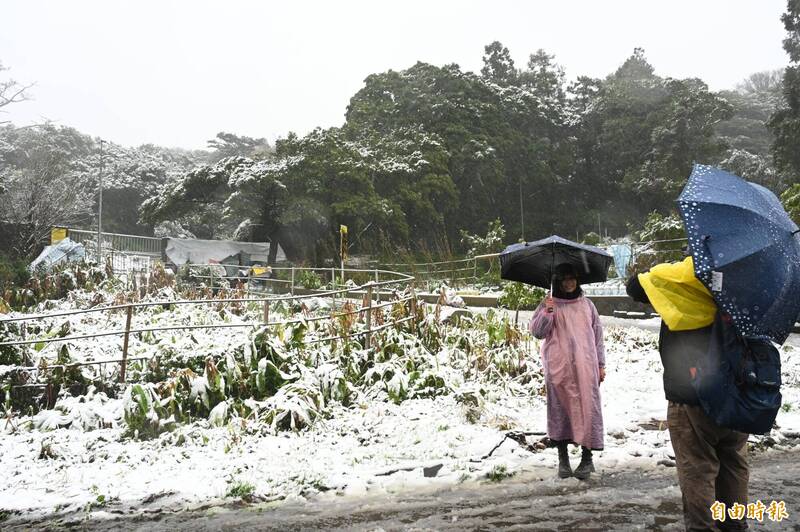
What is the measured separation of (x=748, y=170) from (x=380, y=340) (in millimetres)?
24278

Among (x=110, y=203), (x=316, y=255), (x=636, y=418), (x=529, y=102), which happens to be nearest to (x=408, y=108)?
(x=529, y=102)

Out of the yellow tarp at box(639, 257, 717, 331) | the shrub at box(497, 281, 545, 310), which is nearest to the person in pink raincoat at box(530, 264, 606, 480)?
the yellow tarp at box(639, 257, 717, 331)

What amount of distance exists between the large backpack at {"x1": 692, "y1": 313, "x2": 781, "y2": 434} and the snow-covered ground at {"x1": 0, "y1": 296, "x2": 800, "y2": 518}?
1893 millimetres

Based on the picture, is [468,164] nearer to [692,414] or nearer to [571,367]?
[571,367]

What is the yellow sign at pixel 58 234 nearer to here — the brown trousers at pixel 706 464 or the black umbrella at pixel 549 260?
the black umbrella at pixel 549 260

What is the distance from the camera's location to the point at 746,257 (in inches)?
82.4

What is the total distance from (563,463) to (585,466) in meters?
0.15

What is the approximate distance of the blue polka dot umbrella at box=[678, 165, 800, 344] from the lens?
208 centimetres

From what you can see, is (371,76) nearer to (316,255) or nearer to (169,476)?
(316,255)

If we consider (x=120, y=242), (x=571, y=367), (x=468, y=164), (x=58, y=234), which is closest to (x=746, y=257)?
(x=571, y=367)

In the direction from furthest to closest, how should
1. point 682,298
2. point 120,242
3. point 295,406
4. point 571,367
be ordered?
point 120,242 → point 295,406 → point 571,367 → point 682,298

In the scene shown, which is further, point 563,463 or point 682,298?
point 563,463

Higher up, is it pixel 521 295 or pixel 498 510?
pixel 521 295

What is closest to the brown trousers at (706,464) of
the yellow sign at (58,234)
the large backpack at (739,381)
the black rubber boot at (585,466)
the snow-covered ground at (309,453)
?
the large backpack at (739,381)
